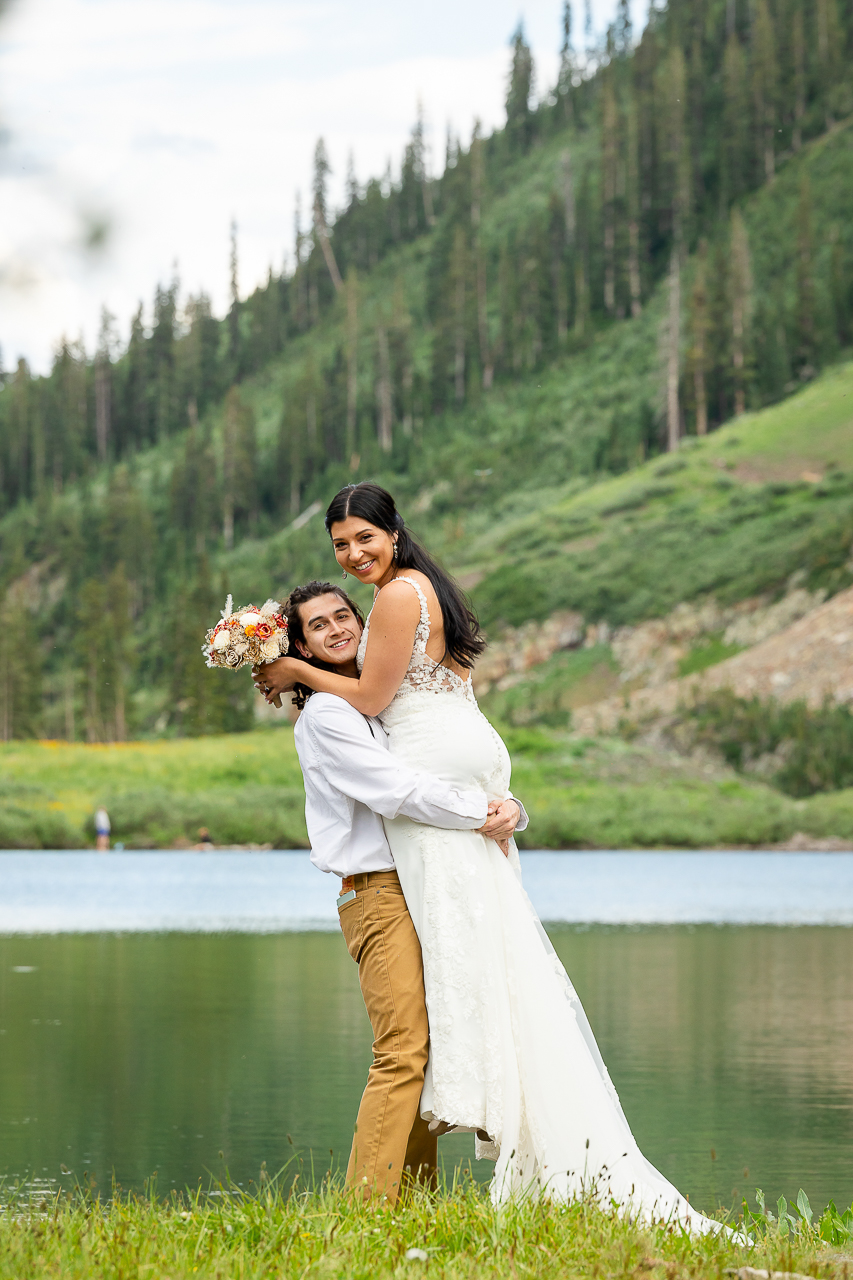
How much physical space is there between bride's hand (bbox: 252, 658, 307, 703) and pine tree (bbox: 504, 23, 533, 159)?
13595 centimetres

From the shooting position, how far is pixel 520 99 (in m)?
138

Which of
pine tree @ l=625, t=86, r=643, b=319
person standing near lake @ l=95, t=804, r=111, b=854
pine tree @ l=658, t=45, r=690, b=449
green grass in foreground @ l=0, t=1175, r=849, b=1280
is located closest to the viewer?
green grass in foreground @ l=0, t=1175, r=849, b=1280

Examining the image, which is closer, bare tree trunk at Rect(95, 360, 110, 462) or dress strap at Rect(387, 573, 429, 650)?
dress strap at Rect(387, 573, 429, 650)

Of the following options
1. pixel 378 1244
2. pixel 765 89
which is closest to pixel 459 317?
pixel 765 89

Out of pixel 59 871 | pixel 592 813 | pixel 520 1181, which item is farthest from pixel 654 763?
pixel 520 1181

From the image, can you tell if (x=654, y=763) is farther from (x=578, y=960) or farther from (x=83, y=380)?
(x=83, y=380)

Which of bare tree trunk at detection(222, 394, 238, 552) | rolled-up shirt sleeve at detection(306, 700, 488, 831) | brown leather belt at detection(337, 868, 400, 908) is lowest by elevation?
brown leather belt at detection(337, 868, 400, 908)

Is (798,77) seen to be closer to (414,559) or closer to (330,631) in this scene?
(414,559)

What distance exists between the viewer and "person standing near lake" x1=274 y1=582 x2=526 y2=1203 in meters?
4.98

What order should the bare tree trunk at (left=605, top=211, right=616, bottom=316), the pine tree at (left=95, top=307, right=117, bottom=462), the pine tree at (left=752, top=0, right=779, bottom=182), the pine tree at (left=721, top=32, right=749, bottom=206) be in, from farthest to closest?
the pine tree at (left=95, top=307, right=117, bottom=462) → the pine tree at (left=752, top=0, right=779, bottom=182) → the pine tree at (left=721, top=32, right=749, bottom=206) → the bare tree trunk at (left=605, top=211, right=616, bottom=316)

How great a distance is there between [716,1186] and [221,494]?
105 metres

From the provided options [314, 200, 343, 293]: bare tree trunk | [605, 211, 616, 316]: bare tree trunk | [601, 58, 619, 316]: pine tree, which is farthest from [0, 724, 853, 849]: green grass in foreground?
[314, 200, 343, 293]: bare tree trunk

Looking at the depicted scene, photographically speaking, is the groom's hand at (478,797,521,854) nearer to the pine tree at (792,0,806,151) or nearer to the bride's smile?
the bride's smile

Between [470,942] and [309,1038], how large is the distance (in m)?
6.93
